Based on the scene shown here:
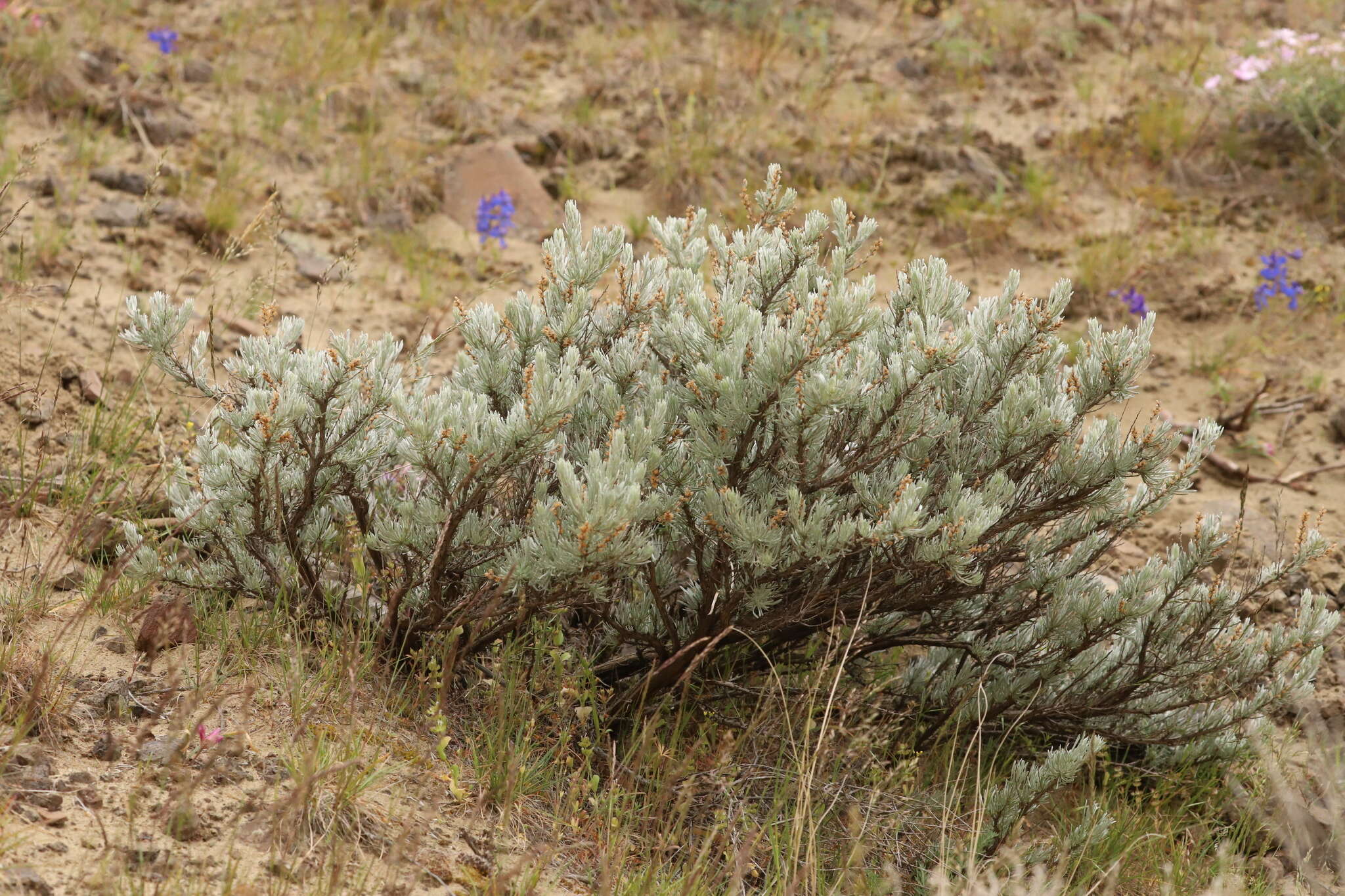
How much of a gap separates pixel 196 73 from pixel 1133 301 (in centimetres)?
519

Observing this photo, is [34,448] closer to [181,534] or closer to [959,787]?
[181,534]

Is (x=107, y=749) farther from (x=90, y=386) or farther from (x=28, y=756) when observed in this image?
(x=90, y=386)

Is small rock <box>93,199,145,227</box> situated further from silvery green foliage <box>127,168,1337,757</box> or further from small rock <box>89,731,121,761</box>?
small rock <box>89,731,121,761</box>

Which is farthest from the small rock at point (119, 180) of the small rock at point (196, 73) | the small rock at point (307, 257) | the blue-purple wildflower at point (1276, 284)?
the blue-purple wildflower at point (1276, 284)

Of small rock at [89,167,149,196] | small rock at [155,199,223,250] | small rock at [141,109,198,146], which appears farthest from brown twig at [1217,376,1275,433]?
small rock at [141,109,198,146]

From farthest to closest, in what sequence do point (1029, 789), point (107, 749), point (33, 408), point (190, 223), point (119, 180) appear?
point (119, 180) < point (190, 223) < point (33, 408) < point (1029, 789) < point (107, 749)

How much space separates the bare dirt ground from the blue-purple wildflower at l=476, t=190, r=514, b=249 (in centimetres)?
15

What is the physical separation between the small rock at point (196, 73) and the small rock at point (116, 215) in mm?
1455

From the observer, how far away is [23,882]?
213 cm

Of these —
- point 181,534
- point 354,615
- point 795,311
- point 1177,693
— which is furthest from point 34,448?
point 1177,693

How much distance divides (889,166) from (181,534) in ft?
15.4

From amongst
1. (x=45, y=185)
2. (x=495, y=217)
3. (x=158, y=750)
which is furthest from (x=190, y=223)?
(x=158, y=750)

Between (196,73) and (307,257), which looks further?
(196,73)

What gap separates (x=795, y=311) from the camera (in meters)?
2.68
